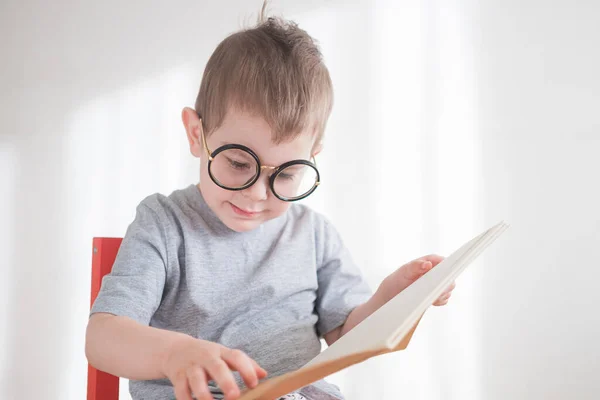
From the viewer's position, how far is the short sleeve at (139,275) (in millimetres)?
741

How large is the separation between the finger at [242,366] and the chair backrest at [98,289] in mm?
473

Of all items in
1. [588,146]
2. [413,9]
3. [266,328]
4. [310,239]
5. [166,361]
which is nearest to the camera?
[166,361]

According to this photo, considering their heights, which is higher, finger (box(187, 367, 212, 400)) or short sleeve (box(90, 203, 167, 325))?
short sleeve (box(90, 203, 167, 325))

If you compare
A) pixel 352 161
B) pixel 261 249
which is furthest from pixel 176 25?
pixel 261 249

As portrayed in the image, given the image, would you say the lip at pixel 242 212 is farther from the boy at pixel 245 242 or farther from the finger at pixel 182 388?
the finger at pixel 182 388

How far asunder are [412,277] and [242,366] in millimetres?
432

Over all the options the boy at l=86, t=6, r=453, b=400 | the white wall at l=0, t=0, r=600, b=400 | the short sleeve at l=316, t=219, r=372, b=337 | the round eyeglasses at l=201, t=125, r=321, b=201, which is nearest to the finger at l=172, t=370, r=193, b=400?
the boy at l=86, t=6, r=453, b=400

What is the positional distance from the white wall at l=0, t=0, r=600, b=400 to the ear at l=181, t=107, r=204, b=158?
2.04 feet

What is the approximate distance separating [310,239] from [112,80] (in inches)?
30.8

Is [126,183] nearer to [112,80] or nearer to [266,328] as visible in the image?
[112,80]

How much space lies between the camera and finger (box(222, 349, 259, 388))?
462 millimetres

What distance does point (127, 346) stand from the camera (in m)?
0.64

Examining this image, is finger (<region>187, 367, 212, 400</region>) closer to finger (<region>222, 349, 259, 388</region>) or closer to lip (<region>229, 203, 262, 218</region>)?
finger (<region>222, 349, 259, 388</region>)

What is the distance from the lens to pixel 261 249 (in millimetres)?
959
